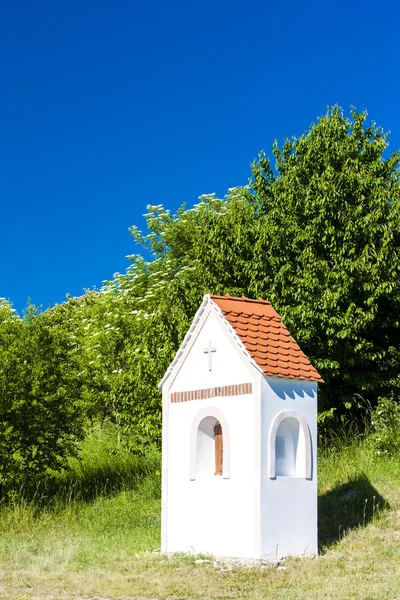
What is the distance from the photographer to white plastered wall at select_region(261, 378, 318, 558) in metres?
13.4

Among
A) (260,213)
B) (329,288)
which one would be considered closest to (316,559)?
(329,288)

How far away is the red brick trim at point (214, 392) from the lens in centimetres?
1402

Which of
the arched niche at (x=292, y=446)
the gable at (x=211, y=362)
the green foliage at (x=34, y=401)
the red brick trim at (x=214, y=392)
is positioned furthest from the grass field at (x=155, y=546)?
the gable at (x=211, y=362)

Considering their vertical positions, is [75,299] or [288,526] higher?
[75,299]

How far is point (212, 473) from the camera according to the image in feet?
49.0

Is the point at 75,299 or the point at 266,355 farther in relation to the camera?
the point at 75,299

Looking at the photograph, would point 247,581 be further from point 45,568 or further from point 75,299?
point 75,299

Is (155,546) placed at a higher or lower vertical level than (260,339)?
lower

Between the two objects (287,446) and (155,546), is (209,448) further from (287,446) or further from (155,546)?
(155,546)

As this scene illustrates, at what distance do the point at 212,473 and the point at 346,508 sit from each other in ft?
11.0

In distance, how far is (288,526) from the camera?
13.7 m

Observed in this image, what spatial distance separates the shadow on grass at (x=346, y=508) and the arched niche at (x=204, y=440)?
2.61m

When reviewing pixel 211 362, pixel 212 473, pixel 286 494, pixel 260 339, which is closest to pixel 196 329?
pixel 211 362

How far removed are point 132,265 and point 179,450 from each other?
895 inches
